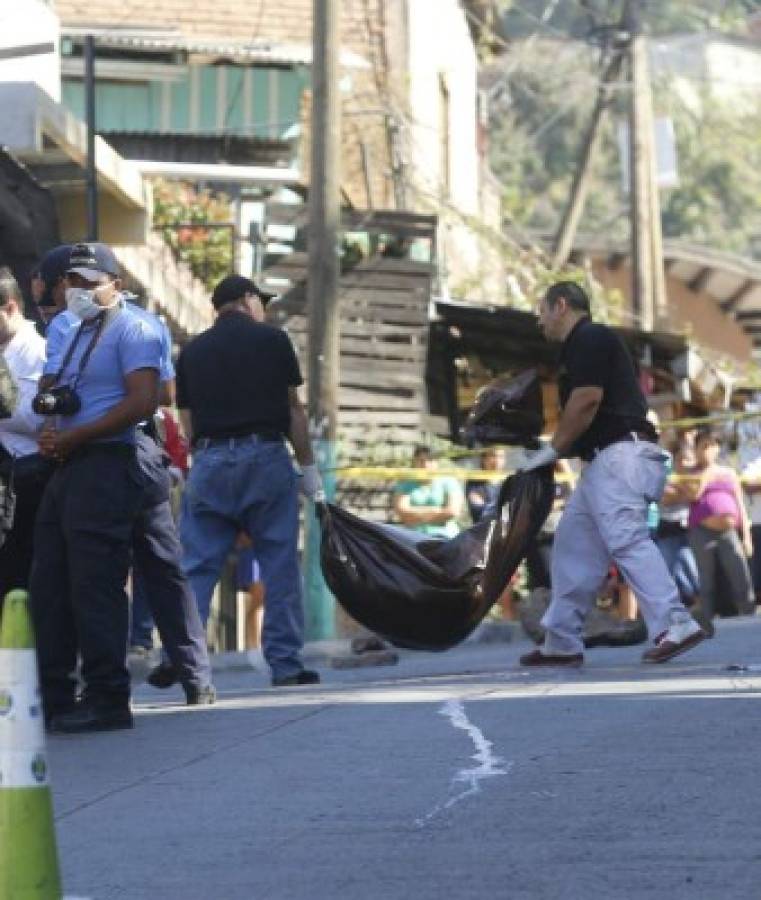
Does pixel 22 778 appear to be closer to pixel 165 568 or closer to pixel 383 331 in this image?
pixel 165 568

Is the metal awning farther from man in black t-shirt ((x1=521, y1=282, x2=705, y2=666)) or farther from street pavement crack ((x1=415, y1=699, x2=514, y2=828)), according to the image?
street pavement crack ((x1=415, y1=699, x2=514, y2=828))

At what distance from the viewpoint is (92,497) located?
9.95 meters

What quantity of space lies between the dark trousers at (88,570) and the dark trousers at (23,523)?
40 cm

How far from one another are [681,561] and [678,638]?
362 inches

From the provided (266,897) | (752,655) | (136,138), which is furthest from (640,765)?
(136,138)

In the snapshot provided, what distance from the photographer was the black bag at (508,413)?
12.6 m

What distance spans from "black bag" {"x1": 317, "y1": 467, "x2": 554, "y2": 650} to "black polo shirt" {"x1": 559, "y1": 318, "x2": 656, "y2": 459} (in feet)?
1.49

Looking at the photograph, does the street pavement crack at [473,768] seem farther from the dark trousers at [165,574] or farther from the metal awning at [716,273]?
the metal awning at [716,273]

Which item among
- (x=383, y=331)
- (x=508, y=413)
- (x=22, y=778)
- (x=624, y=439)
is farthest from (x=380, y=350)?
(x=22, y=778)

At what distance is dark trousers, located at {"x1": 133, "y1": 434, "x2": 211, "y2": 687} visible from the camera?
10.4 m

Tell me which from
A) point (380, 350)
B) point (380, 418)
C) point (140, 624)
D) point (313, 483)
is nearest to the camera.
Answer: point (313, 483)

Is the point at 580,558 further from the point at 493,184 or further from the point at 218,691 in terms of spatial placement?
the point at 493,184

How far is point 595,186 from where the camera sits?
7500 centimetres

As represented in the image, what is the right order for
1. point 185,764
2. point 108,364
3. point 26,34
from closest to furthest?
point 185,764 → point 108,364 → point 26,34
